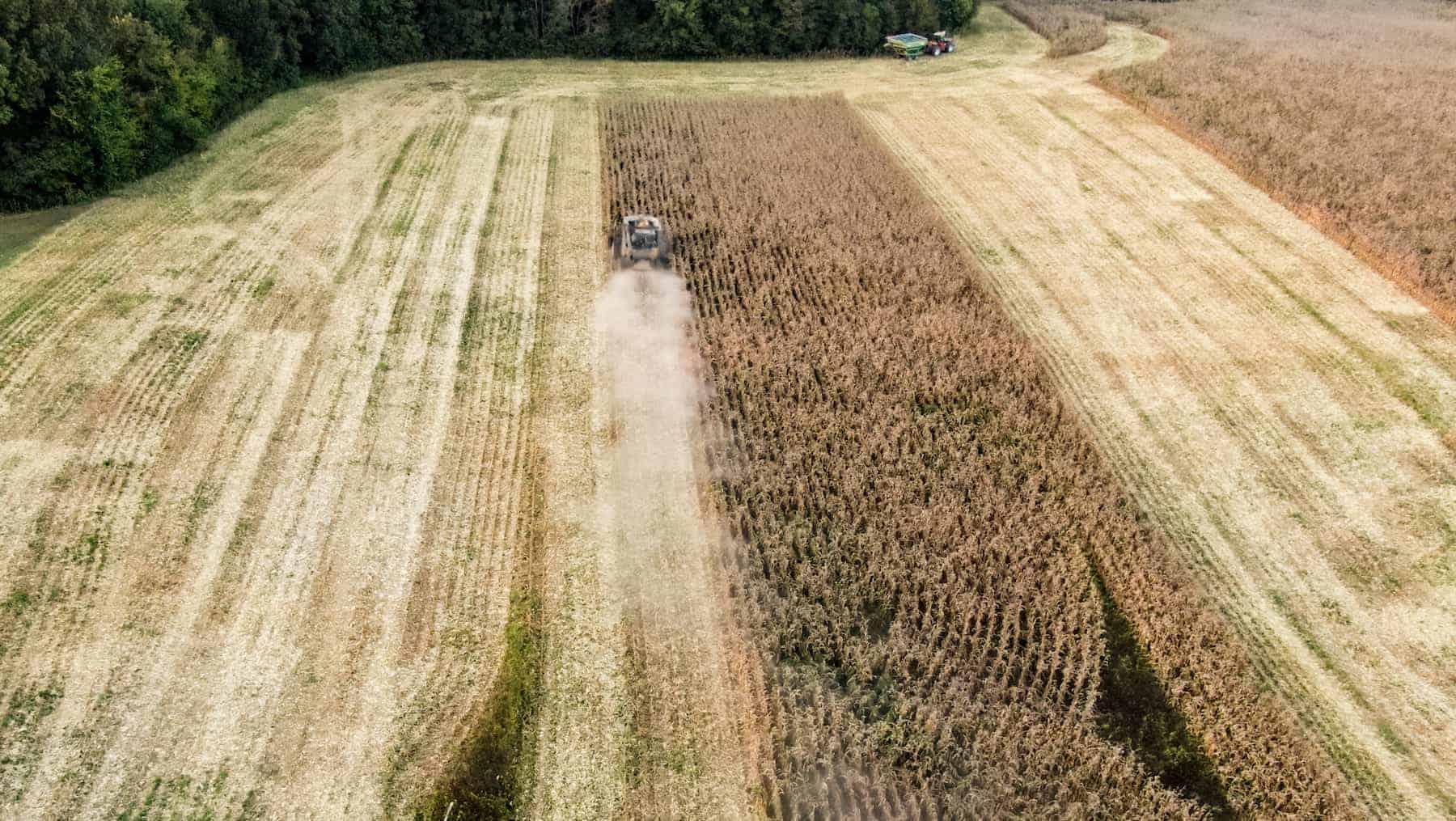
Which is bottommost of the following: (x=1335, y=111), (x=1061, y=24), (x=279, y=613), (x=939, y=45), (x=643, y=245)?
(x=279, y=613)

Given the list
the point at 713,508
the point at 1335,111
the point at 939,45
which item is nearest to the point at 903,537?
the point at 713,508

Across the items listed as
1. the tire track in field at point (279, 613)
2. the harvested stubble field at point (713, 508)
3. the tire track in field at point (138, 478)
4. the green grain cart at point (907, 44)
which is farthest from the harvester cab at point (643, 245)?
the green grain cart at point (907, 44)

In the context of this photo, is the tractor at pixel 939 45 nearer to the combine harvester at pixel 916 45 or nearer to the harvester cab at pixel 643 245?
the combine harvester at pixel 916 45

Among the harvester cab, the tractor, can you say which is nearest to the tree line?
the tractor

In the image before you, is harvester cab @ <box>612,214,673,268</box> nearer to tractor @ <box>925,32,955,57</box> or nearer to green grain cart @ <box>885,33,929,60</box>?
green grain cart @ <box>885,33,929,60</box>

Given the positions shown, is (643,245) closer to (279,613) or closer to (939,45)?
(279,613)

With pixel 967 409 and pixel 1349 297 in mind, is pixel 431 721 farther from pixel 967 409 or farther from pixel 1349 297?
pixel 1349 297
